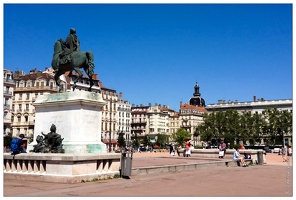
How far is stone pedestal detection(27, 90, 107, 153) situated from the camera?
16109mm

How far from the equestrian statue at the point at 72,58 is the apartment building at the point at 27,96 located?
74.8m

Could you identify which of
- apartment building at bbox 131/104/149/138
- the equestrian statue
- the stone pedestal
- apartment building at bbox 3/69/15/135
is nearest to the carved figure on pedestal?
the stone pedestal

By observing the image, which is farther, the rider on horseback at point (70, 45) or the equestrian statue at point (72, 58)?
the rider on horseback at point (70, 45)

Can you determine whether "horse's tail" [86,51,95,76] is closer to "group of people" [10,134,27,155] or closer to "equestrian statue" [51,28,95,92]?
"equestrian statue" [51,28,95,92]

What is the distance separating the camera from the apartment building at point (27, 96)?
9181 cm

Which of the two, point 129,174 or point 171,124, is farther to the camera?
point 171,124

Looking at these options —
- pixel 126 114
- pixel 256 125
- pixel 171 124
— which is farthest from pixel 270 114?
pixel 171 124

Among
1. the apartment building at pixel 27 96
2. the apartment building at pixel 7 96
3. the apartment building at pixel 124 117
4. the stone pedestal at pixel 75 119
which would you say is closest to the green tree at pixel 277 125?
the apartment building at pixel 124 117

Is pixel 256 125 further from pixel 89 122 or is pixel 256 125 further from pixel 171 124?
pixel 89 122

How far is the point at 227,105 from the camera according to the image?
141250 millimetres

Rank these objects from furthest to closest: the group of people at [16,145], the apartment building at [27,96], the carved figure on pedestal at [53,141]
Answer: the apartment building at [27,96], the group of people at [16,145], the carved figure on pedestal at [53,141]

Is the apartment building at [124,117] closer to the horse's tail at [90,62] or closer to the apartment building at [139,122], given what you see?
the apartment building at [139,122]

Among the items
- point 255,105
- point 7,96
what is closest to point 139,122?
point 255,105

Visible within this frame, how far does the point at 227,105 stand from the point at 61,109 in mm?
128832
